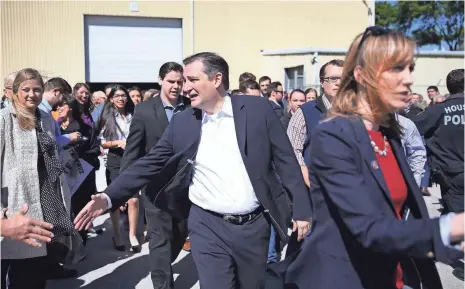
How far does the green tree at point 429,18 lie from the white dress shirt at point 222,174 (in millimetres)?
36210

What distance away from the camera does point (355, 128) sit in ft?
6.32

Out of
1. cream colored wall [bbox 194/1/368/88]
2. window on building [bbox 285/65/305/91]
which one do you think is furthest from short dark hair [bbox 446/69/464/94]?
cream colored wall [bbox 194/1/368/88]

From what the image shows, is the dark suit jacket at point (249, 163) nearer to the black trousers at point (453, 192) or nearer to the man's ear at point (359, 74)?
the man's ear at point (359, 74)

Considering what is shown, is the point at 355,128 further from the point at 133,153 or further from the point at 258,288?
the point at 133,153

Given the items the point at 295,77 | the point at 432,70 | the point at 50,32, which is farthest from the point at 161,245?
the point at 432,70

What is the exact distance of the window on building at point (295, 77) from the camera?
19.1 m

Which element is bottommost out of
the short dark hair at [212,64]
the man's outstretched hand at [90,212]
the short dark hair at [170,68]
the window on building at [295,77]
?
the man's outstretched hand at [90,212]

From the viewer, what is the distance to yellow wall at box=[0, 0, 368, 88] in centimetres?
1967

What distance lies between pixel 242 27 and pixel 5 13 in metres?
9.11

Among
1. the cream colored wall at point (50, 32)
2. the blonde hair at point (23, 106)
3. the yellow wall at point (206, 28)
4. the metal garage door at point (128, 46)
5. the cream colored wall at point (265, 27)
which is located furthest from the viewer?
the cream colored wall at point (265, 27)

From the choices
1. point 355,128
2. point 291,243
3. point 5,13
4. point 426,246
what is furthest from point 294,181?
point 5,13

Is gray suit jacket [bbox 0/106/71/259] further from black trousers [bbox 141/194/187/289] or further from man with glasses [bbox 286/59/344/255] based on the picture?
man with glasses [bbox 286/59/344/255]

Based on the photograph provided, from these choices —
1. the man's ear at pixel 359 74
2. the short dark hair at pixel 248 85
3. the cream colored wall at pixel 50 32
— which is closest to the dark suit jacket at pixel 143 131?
the short dark hair at pixel 248 85

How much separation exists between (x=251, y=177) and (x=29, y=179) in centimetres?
168
